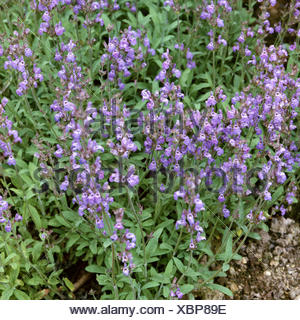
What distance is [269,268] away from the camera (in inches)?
199

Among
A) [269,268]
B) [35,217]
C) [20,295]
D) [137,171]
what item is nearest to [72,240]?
[35,217]

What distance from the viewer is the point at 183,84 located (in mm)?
5605

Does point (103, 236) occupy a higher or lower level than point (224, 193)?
lower

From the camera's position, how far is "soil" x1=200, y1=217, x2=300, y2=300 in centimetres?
482

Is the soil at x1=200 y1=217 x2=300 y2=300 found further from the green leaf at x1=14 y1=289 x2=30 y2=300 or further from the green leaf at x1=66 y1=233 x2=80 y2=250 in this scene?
the green leaf at x1=14 y1=289 x2=30 y2=300

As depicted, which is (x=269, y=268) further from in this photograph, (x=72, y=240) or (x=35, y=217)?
(x=35, y=217)

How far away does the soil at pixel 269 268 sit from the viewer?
15.8ft

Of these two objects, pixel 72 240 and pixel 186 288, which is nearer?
pixel 186 288

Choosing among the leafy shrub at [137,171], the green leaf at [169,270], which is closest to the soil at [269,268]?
the leafy shrub at [137,171]

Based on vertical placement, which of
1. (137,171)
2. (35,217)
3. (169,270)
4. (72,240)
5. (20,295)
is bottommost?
(20,295)

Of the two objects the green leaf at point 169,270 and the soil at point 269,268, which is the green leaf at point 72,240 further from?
the soil at point 269,268

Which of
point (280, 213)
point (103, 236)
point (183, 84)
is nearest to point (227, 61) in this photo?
point (183, 84)

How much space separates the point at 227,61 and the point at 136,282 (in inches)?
149
